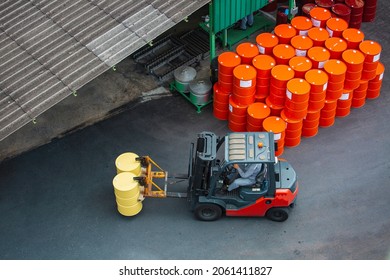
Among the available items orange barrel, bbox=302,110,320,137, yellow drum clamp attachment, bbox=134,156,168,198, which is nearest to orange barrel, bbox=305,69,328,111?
orange barrel, bbox=302,110,320,137

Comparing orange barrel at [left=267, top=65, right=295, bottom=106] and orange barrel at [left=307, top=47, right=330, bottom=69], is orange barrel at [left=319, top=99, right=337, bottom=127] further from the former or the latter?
orange barrel at [left=267, top=65, right=295, bottom=106]

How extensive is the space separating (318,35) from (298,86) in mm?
2175

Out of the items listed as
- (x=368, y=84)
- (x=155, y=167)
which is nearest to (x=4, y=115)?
(x=155, y=167)

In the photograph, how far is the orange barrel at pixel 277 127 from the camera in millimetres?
14570

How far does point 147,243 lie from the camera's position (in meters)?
13.5

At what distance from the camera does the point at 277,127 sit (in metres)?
14.6

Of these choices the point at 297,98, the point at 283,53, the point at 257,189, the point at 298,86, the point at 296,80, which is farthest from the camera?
the point at 283,53

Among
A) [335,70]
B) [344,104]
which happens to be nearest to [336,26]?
[335,70]

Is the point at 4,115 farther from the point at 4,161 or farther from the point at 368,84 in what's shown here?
the point at 368,84

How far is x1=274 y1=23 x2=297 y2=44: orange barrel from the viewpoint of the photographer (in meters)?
16.0

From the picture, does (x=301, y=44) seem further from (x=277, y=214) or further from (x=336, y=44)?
(x=277, y=214)

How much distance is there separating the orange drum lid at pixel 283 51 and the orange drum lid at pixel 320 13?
5.16ft

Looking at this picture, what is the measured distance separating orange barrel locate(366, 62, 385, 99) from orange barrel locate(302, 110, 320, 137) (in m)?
1.92

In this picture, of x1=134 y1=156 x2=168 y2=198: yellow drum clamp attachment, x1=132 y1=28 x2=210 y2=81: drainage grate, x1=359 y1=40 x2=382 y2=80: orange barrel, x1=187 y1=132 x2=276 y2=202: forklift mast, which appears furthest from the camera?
x1=132 y1=28 x2=210 y2=81: drainage grate
